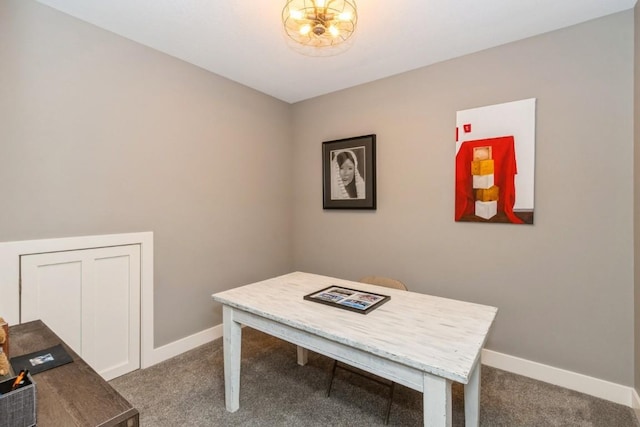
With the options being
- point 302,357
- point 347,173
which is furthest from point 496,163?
point 302,357

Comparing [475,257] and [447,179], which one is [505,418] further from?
[447,179]

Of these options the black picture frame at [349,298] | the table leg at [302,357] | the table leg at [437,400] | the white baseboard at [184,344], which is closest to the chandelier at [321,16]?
the black picture frame at [349,298]

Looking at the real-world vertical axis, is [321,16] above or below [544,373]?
above

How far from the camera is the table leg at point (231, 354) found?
1.79 meters

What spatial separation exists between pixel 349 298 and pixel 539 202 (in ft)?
5.18

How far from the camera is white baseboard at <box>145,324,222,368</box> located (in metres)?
2.41

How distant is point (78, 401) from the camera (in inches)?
36.1

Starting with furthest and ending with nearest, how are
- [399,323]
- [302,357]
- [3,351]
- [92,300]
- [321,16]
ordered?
[302,357], [92,300], [321,16], [399,323], [3,351]

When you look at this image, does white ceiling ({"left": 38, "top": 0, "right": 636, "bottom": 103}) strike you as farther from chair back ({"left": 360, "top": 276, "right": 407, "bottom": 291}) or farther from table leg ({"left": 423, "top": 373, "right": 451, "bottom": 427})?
table leg ({"left": 423, "top": 373, "right": 451, "bottom": 427})

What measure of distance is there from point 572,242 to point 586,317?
51 centimetres

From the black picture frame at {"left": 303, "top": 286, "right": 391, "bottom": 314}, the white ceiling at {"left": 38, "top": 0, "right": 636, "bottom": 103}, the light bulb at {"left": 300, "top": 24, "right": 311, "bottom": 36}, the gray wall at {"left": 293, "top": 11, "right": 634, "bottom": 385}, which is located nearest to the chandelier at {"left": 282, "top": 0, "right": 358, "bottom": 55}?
the light bulb at {"left": 300, "top": 24, "right": 311, "bottom": 36}

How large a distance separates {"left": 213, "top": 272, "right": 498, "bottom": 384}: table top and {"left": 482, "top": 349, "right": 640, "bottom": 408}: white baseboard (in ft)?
3.53

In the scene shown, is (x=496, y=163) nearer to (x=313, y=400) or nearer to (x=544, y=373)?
(x=544, y=373)

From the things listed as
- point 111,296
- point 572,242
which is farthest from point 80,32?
point 572,242
